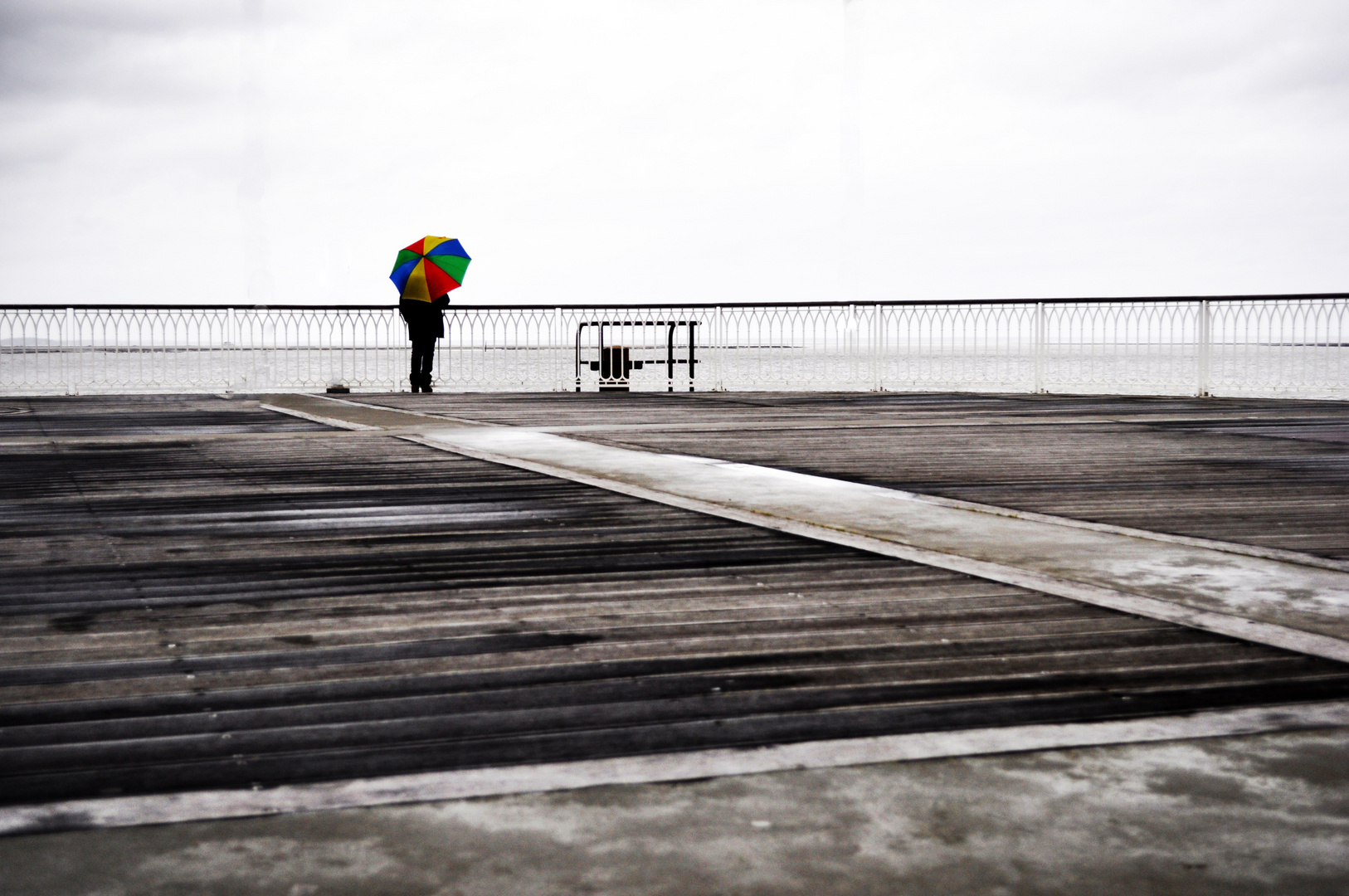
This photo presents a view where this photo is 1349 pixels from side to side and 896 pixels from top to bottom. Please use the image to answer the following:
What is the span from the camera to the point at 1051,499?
6055 millimetres

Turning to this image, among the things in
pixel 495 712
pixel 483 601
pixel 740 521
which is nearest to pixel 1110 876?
pixel 495 712

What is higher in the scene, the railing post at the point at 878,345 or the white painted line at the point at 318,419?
the railing post at the point at 878,345

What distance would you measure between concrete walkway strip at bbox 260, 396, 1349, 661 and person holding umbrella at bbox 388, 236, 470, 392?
11142mm

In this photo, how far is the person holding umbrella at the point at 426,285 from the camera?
1848cm

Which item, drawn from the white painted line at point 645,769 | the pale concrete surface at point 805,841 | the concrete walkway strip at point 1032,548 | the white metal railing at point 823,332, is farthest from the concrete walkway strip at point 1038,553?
the white metal railing at point 823,332

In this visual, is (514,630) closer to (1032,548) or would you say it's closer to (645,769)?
(645,769)

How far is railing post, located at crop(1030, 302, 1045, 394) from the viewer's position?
671 inches

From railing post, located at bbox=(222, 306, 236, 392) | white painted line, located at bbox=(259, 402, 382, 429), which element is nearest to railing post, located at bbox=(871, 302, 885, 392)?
white painted line, located at bbox=(259, 402, 382, 429)

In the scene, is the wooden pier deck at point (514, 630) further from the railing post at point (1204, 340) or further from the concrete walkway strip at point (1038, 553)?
the railing post at point (1204, 340)

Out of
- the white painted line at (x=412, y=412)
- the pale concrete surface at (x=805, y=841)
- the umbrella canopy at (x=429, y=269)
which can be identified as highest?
the umbrella canopy at (x=429, y=269)

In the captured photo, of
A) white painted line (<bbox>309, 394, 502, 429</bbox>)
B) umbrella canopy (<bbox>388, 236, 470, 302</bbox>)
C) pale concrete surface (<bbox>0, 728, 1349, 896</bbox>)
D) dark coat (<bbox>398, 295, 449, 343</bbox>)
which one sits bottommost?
pale concrete surface (<bbox>0, 728, 1349, 896</bbox>)

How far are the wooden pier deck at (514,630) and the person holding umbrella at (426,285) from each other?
11.2m

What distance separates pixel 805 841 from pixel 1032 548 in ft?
9.51

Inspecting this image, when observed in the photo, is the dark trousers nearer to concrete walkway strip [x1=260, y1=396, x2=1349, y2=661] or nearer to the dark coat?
the dark coat
